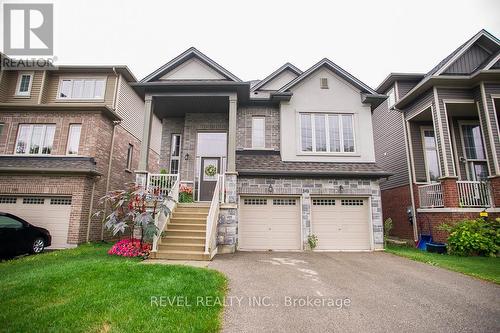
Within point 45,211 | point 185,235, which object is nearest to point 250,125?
point 185,235

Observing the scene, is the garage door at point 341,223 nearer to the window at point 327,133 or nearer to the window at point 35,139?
the window at point 327,133

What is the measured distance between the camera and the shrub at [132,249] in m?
7.44

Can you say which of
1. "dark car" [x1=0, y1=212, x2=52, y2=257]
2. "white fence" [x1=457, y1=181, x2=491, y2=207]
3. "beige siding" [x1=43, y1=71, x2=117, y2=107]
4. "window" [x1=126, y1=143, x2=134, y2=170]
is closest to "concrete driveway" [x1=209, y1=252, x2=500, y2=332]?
"white fence" [x1=457, y1=181, x2=491, y2=207]

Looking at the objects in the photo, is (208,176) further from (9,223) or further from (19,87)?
(19,87)

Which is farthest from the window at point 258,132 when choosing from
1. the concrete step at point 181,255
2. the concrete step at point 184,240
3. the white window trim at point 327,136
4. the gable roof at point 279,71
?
the concrete step at point 181,255

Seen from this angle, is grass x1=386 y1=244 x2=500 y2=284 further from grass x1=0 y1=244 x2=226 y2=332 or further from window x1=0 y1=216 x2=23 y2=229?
window x1=0 y1=216 x2=23 y2=229

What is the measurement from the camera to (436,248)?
9.10 meters

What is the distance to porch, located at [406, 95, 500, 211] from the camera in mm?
9445

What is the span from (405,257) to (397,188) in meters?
5.46

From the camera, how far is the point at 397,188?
1280 cm

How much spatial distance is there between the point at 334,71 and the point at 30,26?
44.9 ft

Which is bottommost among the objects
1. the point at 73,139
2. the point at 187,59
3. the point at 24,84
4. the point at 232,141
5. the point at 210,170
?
the point at 210,170

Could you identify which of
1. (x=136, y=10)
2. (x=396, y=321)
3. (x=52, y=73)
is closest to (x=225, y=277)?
(x=396, y=321)

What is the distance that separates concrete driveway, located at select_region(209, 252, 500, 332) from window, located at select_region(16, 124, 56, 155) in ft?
33.5
